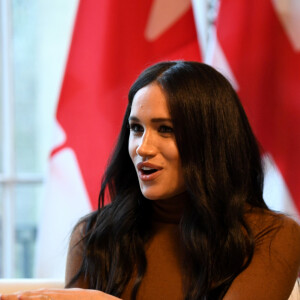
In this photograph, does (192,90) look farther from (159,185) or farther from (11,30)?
(11,30)

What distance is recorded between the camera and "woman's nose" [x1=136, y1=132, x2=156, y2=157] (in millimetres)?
1321

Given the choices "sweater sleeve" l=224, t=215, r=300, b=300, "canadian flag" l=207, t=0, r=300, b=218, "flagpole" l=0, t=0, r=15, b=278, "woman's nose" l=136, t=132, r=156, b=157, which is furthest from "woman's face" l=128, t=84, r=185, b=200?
"flagpole" l=0, t=0, r=15, b=278

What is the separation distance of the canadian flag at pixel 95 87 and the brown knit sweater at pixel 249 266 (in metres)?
0.64

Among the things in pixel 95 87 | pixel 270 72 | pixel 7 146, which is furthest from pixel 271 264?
pixel 7 146

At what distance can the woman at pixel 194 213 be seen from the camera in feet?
4.36

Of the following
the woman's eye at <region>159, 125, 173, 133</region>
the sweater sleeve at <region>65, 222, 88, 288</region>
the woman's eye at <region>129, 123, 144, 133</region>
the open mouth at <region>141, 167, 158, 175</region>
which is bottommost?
the sweater sleeve at <region>65, 222, 88, 288</region>

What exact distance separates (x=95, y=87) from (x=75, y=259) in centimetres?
84

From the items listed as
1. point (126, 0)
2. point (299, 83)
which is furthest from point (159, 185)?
point (126, 0)

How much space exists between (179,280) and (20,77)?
1572 mm

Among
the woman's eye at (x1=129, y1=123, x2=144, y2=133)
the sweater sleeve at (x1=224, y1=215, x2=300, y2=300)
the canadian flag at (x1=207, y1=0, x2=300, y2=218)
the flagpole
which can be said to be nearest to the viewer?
the sweater sleeve at (x1=224, y1=215, x2=300, y2=300)

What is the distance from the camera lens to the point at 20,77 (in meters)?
2.64

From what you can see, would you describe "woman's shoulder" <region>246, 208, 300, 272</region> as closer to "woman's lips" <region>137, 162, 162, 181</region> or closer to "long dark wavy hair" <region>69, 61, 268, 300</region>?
"long dark wavy hair" <region>69, 61, 268, 300</region>

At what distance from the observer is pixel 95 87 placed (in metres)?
2.17

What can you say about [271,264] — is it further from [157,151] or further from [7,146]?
[7,146]
